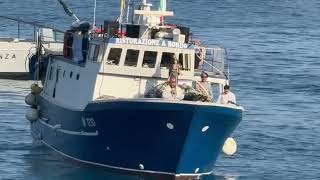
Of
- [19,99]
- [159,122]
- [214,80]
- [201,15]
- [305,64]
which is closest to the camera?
[159,122]

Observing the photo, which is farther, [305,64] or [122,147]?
[305,64]

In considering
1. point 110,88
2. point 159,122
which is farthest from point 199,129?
point 110,88

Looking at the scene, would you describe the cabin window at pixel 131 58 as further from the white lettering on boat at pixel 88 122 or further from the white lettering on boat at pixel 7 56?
the white lettering on boat at pixel 7 56

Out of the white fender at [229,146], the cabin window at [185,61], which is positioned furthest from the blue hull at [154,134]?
the cabin window at [185,61]

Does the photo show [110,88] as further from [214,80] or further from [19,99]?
[19,99]

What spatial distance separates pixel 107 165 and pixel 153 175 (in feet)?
5.93

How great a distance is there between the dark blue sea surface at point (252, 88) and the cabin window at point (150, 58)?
358 centimetres

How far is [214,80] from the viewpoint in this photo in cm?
3716

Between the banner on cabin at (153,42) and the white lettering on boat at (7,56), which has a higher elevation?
the banner on cabin at (153,42)

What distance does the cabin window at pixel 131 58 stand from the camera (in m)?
36.7

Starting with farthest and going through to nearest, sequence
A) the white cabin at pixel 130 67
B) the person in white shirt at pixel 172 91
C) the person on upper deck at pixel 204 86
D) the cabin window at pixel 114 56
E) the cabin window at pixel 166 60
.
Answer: the cabin window at pixel 166 60 → the cabin window at pixel 114 56 → the white cabin at pixel 130 67 → the person on upper deck at pixel 204 86 → the person in white shirt at pixel 172 91

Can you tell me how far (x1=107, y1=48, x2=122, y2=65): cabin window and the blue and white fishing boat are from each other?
3 centimetres

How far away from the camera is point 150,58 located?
36781mm

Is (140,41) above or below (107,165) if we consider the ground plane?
above
